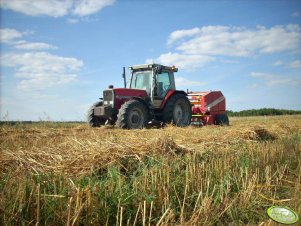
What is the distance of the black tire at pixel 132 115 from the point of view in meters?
10.6

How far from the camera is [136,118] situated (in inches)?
445

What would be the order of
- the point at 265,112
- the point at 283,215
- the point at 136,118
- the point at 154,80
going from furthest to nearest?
the point at 265,112 → the point at 154,80 → the point at 136,118 → the point at 283,215

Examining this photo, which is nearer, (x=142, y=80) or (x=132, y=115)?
(x=132, y=115)

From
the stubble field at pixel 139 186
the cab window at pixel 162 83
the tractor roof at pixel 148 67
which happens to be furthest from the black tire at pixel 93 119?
the stubble field at pixel 139 186

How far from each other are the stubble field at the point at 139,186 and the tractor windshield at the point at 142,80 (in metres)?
6.90

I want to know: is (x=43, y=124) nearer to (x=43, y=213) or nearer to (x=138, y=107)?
(x=138, y=107)

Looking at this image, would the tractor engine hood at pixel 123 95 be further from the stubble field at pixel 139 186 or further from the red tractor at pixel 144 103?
the stubble field at pixel 139 186

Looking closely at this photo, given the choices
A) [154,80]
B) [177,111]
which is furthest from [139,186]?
[177,111]

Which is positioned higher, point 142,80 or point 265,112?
point 142,80

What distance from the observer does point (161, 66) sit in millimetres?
12656

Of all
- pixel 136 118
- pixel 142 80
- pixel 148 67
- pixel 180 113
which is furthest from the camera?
pixel 180 113

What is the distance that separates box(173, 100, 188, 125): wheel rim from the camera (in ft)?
42.9

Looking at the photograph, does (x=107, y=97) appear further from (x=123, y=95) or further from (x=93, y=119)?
(x=93, y=119)

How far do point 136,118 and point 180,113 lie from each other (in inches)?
107
